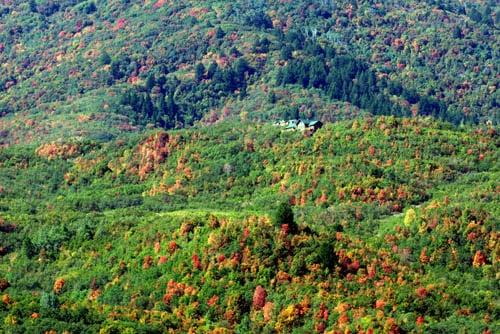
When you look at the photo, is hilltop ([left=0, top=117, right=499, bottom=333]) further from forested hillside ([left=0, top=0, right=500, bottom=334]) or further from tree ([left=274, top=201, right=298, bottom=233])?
tree ([left=274, top=201, right=298, bottom=233])

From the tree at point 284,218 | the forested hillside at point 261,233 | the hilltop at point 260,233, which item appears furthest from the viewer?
the tree at point 284,218

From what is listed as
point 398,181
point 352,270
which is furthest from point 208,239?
point 398,181

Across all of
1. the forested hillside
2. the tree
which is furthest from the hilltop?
the tree

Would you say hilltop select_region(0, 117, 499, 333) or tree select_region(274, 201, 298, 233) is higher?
tree select_region(274, 201, 298, 233)

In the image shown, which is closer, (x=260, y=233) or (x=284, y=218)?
(x=260, y=233)

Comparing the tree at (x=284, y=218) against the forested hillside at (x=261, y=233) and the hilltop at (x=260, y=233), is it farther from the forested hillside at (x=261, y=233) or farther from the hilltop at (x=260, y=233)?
the hilltop at (x=260, y=233)

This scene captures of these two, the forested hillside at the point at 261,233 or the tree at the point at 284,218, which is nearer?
the forested hillside at the point at 261,233

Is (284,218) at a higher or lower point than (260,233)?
higher

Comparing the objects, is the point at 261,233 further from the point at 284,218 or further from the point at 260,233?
the point at 284,218

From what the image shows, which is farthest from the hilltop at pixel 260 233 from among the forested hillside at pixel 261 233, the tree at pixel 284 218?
the tree at pixel 284 218

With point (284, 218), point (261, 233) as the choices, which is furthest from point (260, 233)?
point (284, 218)

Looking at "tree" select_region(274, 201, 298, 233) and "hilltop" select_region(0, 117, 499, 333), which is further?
"tree" select_region(274, 201, 298, 233)

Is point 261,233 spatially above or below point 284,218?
below
